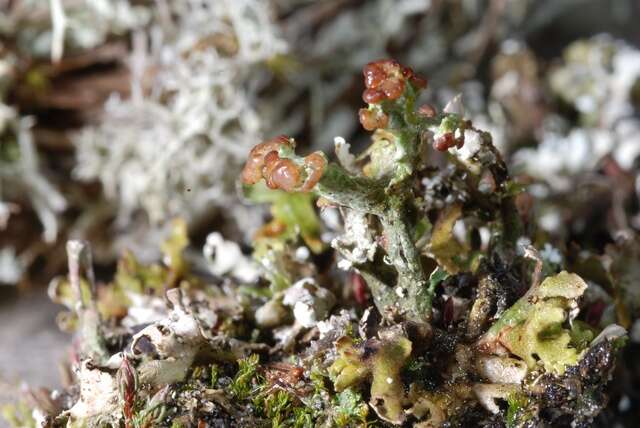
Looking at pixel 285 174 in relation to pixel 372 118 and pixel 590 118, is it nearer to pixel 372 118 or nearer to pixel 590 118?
pixel 372 118

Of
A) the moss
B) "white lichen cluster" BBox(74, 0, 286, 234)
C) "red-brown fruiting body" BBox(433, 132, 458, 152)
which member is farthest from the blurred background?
"red-brown fruiting body" BBox(433, 132, 458, 152)

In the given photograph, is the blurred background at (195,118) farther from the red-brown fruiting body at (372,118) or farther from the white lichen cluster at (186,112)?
the red-brown fruiting body at (372,118)

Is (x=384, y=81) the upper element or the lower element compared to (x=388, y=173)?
upper

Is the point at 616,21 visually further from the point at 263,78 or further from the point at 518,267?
the point at 518,267

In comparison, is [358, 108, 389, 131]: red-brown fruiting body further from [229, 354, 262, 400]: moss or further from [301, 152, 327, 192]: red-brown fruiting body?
[229, 354, 262, 400]: moss

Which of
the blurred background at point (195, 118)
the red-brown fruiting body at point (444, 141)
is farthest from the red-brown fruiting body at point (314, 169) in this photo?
the blurred background at point (195, 118)

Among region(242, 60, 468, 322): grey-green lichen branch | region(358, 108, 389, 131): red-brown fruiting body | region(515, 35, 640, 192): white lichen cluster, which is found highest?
region(358, 108, 389, 131): red-brown fruiting body

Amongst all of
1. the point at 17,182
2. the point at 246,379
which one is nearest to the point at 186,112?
the point at 17,182

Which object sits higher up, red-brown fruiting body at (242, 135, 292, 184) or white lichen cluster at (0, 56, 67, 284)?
red-brown fruiting body at (242, 135, 292, 184)
